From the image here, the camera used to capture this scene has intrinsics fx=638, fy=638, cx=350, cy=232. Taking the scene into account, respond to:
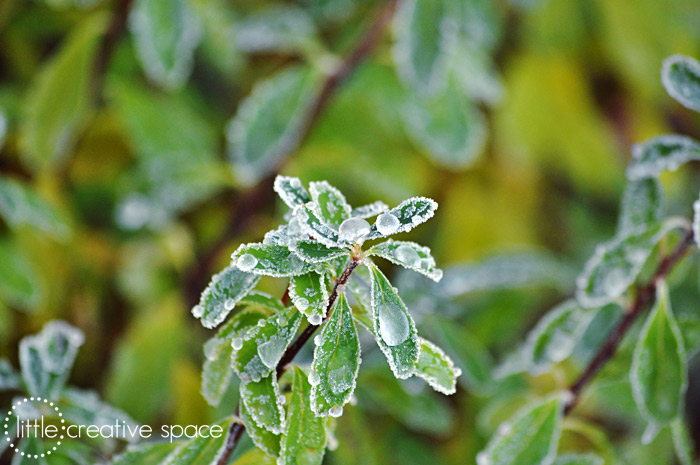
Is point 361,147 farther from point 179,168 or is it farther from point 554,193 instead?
point 554,193

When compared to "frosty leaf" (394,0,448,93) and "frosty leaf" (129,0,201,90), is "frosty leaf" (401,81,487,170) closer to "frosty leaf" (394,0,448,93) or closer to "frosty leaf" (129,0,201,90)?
"frosty leaf" (394,0,448,93)

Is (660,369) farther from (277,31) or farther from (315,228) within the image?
(277,31)

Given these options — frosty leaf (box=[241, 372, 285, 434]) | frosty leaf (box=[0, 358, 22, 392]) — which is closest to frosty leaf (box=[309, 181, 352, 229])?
frosty leaf (box=[241, 372, 285, 434])

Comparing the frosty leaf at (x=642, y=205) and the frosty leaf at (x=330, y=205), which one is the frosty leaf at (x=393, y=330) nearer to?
the frosty leaf at (x=330, y=205)

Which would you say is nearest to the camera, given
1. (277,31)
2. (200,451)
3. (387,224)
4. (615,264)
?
(387,224)

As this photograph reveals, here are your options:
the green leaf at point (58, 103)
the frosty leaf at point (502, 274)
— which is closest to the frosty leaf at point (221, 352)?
the frosty leaf at point (502, 274)

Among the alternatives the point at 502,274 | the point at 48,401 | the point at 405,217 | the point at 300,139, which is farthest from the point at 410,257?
the point at 300,139
